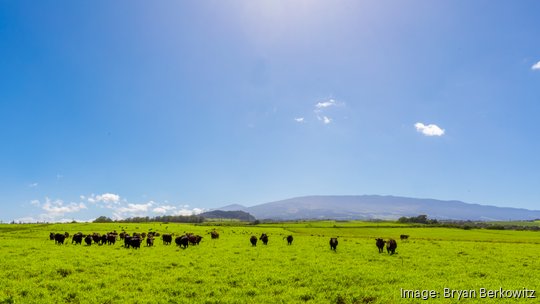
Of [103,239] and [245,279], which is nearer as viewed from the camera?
[245,279]

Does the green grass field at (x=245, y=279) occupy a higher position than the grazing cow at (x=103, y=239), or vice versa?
the grazing cow at (x=103, y=239)

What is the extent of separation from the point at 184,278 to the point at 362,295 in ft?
33.1

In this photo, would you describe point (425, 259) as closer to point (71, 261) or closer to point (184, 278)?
point (184, 278)

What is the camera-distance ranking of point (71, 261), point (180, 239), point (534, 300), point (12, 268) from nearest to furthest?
point (534, 300) → point (12, 268) → point (71, 261) → point (180, 239)

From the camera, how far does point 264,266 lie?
2586 cm

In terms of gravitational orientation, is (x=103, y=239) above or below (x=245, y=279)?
above

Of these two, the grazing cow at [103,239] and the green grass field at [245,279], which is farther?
the grazing cow at [103,239]

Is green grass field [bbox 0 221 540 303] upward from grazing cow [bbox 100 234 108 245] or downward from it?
downward

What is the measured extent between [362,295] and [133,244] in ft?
95.5

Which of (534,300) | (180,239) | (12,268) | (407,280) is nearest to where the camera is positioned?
(534,300)

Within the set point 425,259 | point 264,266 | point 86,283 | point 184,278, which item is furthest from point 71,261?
point 425,259

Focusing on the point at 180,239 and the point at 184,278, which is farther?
the point at 180,239

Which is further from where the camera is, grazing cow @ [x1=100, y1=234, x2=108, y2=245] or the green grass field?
grazing cow @ [x1=100, y1=234, x2=108, y2=245]

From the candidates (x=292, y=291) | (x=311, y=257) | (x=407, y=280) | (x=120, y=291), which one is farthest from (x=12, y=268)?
(x=407, y=280)
